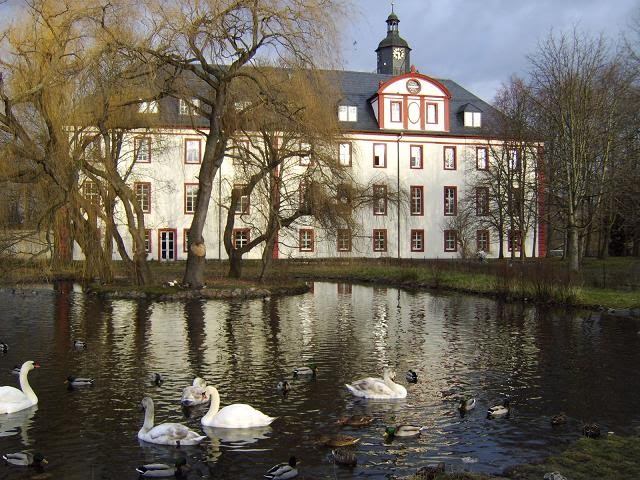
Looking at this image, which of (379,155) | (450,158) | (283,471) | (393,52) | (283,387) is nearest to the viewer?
(283,471)

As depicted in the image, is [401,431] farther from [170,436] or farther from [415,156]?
[415,156]

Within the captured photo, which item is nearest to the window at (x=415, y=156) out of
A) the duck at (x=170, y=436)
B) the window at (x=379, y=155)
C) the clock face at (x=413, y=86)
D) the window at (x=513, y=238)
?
the window at (x=379, y=155)

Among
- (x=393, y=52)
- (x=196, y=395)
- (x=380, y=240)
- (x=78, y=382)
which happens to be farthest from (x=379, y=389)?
(x=393, y=52)

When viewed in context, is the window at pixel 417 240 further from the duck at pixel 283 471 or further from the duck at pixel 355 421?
the duck at pixel 283 471

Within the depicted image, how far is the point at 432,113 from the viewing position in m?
58.8

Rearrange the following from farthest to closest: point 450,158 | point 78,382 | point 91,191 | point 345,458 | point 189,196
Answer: point 450,158 < point 189,196 < point 91,191 < point 78,382 < point 345,458

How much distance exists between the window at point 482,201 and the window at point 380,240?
26.2 feet

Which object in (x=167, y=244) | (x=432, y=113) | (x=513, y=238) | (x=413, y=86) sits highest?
(x=413, y=86)

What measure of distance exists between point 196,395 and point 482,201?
147 feet

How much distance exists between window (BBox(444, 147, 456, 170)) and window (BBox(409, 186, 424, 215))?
3.15 metres

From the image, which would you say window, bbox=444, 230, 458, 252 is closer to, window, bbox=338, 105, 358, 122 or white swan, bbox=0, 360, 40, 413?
window, bbox=338, 105, 358, 122

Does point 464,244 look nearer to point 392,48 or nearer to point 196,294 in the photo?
point 392,48

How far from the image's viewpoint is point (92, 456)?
356 inches

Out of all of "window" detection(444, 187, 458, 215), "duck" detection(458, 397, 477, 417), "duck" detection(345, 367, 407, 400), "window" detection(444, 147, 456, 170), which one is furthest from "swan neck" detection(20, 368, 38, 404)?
"window" detection(444, 147, 456, 170)
